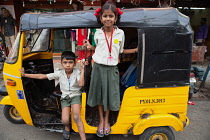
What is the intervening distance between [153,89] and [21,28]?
2011 mm

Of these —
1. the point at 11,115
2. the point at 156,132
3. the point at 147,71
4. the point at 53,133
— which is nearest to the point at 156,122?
the point at 156,132

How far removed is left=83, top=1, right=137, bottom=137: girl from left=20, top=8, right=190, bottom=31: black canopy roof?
4.6 inches

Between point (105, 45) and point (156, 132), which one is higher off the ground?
point (105, 45)

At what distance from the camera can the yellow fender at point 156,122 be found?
88.2 inches

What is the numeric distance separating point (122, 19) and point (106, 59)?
560 mm

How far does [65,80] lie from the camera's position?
2.41m

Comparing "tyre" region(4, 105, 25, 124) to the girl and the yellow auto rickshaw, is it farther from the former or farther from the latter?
the girl

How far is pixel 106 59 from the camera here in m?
2.14

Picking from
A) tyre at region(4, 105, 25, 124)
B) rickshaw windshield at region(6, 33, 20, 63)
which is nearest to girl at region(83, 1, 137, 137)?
rickshaw windshield at region(6, 33, 20, 63)

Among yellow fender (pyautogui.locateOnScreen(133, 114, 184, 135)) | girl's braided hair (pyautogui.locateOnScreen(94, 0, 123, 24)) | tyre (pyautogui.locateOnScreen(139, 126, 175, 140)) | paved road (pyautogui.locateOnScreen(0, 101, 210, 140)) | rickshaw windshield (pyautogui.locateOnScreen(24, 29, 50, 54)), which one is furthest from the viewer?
rickshaw windshield (pyautogui.locateOnScreen(24, 29, 50, 54))

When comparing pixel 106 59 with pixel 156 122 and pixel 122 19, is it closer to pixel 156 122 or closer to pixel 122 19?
pixel 122 19

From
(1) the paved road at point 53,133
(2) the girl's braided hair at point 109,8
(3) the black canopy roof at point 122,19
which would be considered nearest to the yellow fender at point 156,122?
(1) the paved road at point 53,133

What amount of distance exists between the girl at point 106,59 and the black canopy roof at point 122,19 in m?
0.12

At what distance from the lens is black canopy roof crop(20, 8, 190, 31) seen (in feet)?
6.62
